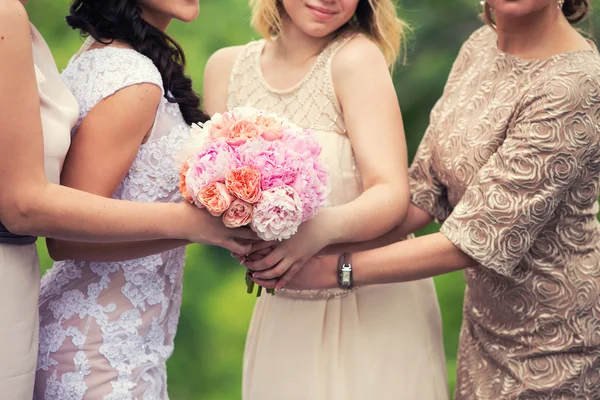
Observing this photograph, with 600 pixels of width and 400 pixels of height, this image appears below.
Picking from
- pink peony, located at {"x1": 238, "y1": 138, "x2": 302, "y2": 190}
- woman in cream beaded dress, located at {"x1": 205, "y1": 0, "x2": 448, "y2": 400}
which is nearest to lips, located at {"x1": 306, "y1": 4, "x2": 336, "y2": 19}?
woman in cream beaded dress, located at {"x1": 205, "y1": 0, "x2": 448, "y2": 400}

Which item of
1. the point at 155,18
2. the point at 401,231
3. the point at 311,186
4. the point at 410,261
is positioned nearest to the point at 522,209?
the point at 410,261

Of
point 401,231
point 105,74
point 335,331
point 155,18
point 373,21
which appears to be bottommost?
point 335,331

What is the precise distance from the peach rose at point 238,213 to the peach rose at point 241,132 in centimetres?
15

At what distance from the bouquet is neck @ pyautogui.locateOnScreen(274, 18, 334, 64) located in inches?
26.3

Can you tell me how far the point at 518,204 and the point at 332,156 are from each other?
0.59 metres

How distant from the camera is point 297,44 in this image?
2.80m

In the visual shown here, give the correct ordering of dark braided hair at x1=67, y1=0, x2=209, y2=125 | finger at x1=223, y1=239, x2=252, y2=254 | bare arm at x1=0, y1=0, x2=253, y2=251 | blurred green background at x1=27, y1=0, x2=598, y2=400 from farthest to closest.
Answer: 1. blurred green background at x1=27, y1=0, x2=598, y2=400
2. dark braided hair at x1=67, y1=0, x2=209, y2=125
3. finger at x1=223, y1=239, x2=252, y2=254
4. bare arm at x1=0, y1=0, x2=253, y2=251

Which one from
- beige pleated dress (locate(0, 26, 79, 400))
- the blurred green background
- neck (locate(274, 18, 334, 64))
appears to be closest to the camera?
beige pleated dress (locate(0, 26, 79, 400))

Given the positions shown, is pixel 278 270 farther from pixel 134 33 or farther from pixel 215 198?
pixel 134 33

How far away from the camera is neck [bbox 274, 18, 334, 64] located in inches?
109

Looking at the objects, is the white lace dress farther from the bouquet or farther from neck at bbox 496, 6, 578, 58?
neck at bbox 496, 6, 578, 58

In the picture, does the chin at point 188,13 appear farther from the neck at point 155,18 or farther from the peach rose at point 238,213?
the peach rose at point 238,213

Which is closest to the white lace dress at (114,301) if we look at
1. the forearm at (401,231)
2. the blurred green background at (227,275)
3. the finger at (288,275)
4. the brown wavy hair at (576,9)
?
the finger at (288,275)

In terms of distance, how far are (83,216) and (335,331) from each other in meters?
1.01
